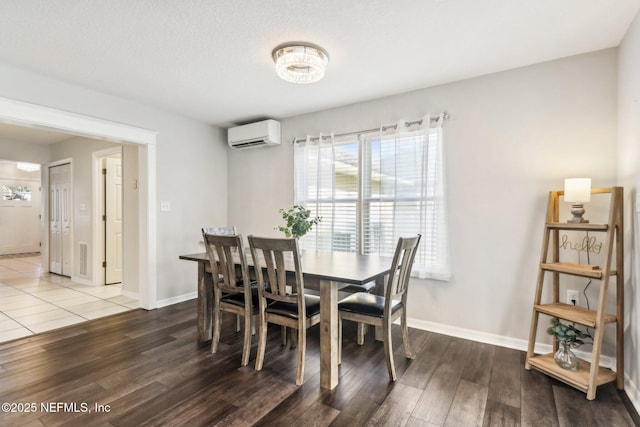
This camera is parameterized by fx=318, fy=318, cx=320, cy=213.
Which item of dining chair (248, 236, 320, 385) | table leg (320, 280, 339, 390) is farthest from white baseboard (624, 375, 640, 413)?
dining chair (248, 236, 320, 385)

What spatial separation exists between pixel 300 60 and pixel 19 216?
378 inches

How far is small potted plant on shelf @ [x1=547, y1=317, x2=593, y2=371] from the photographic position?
211 cm

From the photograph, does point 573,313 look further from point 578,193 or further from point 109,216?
point 109,216

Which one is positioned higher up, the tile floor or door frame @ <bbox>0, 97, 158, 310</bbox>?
door frame @ <bbox>0, 97, 158, 310</bbox>

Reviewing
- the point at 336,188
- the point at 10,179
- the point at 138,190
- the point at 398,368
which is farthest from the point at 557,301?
the point at 10,179

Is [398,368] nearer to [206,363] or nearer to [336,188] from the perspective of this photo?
[206,363]

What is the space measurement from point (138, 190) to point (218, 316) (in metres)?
2.18

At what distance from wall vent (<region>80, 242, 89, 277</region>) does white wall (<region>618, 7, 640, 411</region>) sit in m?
6.31

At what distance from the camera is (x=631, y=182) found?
202 centimetres

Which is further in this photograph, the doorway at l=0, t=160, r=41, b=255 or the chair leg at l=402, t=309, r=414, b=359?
the doorway at l=0, t=160, r=41, b=255

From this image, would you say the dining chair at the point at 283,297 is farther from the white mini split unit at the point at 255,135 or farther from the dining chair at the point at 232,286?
the white mini split unit at the point at 255,135

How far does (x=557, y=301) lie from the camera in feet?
7.86

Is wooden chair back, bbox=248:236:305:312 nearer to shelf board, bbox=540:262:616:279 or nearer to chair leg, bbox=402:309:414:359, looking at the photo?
chair leg, bbox=402:309:414:359

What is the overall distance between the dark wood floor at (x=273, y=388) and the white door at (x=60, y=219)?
3.26 m
